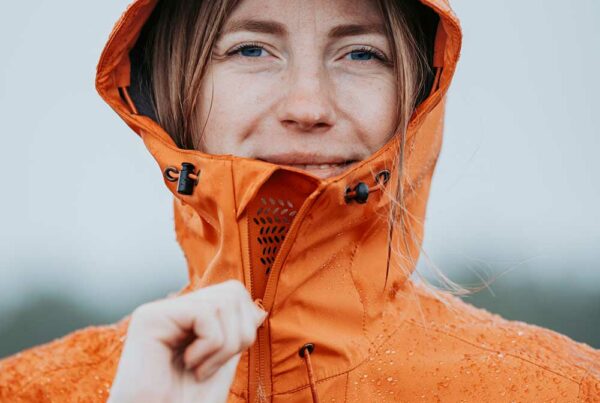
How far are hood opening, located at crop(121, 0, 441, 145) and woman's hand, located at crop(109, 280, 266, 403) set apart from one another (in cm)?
109

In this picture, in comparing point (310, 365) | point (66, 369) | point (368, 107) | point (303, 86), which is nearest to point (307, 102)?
point (303, 86)

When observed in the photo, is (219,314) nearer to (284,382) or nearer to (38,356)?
(284,382)

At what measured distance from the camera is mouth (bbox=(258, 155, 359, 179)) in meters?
2.32

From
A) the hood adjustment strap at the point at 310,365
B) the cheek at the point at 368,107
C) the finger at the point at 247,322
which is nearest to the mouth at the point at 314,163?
the cheek at the point at 368,107

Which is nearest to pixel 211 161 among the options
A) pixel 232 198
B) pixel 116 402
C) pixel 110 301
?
pixel 232 198

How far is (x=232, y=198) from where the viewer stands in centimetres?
219

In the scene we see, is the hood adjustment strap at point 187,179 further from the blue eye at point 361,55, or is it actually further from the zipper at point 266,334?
the blue eye at point 361,55

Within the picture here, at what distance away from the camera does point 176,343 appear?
1.65m

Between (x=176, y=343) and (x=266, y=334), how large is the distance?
22.4 inches

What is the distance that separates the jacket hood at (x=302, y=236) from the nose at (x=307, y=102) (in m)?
0.15

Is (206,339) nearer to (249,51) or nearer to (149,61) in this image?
(249,51)

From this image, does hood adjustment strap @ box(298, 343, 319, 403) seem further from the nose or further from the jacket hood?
the nose

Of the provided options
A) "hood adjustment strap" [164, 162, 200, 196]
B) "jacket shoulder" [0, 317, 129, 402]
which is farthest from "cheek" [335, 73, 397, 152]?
"jacket shoulder" [0, 317, 129, 402]

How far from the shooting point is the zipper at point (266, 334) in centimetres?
217
